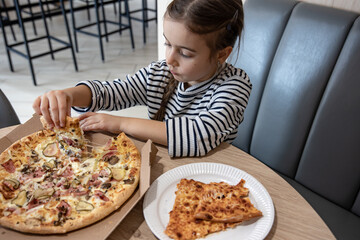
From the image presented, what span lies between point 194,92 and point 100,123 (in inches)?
13.8

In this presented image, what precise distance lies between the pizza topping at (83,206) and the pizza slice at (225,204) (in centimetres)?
24

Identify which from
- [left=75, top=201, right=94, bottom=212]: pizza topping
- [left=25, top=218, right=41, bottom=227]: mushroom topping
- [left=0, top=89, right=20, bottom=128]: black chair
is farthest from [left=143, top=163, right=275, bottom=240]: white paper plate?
[left=0, top=89, right=20, bottom=128]: black chair

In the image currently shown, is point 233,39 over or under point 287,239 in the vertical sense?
over

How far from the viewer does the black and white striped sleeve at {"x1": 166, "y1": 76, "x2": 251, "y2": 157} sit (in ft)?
2.86

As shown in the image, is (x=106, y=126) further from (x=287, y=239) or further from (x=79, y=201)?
(x=287, y=239)

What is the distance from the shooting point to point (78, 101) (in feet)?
3.48

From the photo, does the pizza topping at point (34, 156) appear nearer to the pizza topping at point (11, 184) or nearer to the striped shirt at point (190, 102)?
the pizza topping at point (11, 184)

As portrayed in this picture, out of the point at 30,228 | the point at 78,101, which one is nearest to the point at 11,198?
the point at 30,228

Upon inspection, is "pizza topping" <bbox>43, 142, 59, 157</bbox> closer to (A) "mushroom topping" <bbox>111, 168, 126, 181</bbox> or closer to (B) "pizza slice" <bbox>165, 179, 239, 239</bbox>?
(A) "mushroom topping" <bbox>111, 168, 126, 181</bbox>

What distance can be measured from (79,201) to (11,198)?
0.16 m

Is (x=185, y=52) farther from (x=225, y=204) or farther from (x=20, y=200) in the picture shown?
(x=20, y=200)

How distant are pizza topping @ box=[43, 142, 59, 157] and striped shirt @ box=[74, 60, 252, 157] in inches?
10.2

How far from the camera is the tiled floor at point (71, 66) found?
9.25ft

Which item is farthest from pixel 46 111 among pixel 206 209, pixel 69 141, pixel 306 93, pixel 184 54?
pixel 306 93
